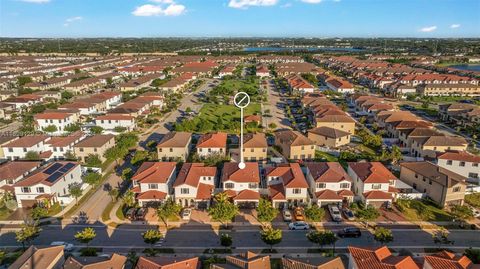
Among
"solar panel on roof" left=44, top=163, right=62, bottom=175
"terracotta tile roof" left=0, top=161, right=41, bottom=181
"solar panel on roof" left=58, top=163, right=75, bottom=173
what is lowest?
"terracotta tile roof" left=0, top=161, right=41, bottom=181

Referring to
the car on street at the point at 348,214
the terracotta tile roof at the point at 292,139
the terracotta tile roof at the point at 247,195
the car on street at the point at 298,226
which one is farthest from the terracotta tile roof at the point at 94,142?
the car on street at the point at 348,214

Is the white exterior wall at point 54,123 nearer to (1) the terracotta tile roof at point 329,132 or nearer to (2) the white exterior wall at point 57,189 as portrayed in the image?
(2) the white exterior wall at point 57,189

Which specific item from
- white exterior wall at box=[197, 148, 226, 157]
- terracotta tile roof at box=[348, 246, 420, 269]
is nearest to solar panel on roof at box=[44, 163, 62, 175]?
white exterior wall at box=[197, 148, 226, 157]

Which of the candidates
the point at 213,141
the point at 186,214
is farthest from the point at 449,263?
the point at 213,141

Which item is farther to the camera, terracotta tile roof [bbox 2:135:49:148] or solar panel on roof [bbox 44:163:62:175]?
terracotta tile roof [bbox 2:135:49:148]

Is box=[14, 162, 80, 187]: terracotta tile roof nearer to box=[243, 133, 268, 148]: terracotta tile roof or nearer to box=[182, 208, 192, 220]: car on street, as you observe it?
box=[182, 208, 192, 220]: car on street

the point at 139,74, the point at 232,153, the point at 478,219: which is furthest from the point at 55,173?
the point at 139,74

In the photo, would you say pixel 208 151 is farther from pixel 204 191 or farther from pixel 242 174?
pixel 204 191
